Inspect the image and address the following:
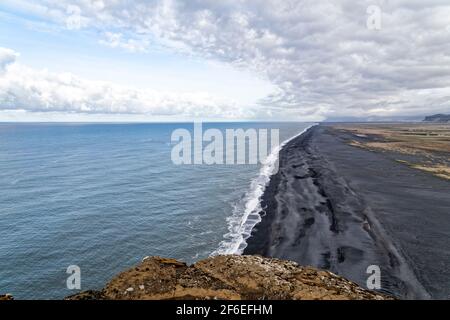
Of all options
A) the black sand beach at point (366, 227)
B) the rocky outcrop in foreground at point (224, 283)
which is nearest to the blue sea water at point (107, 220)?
the black sand beach at point (366, 227)

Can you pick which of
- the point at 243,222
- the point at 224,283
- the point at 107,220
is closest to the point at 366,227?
the point at 243,222

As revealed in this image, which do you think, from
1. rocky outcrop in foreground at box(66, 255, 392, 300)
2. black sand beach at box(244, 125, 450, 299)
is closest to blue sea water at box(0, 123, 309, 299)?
black sand beach at box(244, 125, 450, 299)

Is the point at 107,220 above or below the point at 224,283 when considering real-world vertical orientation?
below

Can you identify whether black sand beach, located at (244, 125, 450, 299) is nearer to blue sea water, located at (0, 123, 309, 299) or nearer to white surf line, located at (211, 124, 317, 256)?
white surf line, located at (211, 124, 317, 256)

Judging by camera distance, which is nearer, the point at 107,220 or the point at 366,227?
the point at 366,227

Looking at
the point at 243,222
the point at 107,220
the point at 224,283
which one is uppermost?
the point at 224,283

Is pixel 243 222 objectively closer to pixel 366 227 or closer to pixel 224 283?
pixel 366 227
